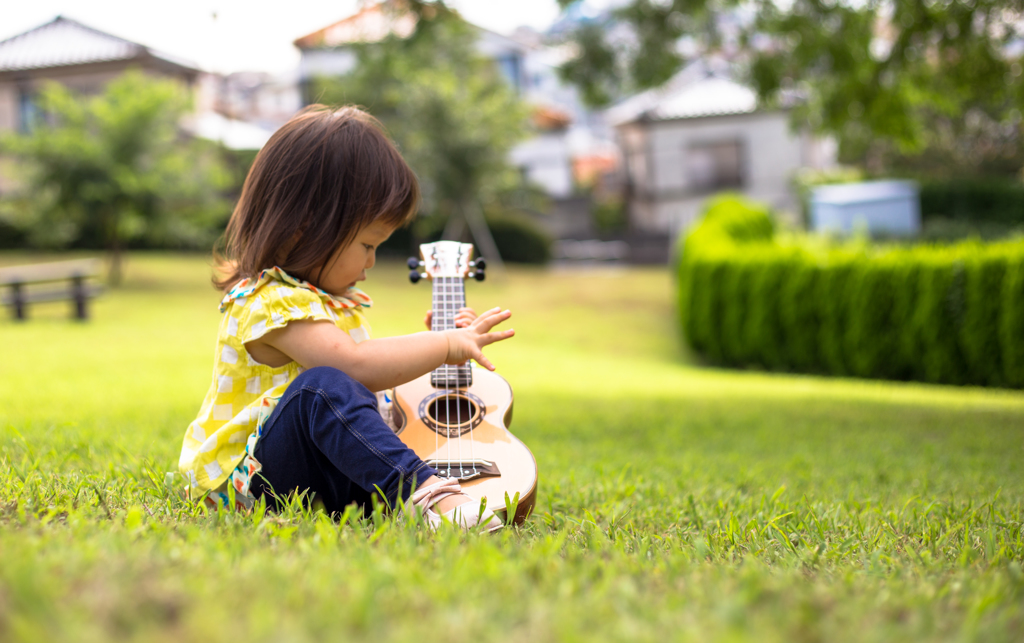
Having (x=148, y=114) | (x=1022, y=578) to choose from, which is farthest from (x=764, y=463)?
(x=148, y=114)

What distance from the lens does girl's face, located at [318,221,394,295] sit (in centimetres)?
239

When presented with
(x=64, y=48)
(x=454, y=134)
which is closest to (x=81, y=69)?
(x=64, y=48)

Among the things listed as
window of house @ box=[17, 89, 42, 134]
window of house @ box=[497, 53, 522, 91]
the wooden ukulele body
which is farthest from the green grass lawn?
window of house @ box=[497, 53, 522, 91]

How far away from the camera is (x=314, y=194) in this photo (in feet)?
7.64

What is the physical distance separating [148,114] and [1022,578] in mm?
17564

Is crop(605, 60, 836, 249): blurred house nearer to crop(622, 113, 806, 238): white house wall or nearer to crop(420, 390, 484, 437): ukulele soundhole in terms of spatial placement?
crop(622, 113, 806, 238): white house wall

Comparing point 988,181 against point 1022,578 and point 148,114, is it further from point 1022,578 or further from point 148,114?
point 1022,578

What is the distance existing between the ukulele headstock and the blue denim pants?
779 mm

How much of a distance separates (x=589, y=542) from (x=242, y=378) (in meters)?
1.14

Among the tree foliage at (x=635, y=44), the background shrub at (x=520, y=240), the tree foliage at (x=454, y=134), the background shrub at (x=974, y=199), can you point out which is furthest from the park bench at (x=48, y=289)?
the background shrub at (x=974, y=199)

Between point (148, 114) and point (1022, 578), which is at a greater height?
point (148, 114)

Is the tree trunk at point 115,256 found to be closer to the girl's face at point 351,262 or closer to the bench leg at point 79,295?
the bench leg at point 79,295

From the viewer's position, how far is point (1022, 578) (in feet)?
4.93

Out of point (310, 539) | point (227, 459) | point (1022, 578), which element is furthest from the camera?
point (227, 459)
